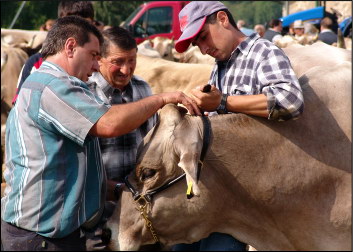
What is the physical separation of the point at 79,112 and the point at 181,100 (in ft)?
1.81

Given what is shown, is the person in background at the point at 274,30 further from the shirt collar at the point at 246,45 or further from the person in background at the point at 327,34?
the shirt collar at the point at 246,45

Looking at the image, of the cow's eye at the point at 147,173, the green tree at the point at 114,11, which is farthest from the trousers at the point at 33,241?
the green tree at the point at 114,11

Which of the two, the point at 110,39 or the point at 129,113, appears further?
the point at 110,39

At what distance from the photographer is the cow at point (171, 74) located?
8.04 m

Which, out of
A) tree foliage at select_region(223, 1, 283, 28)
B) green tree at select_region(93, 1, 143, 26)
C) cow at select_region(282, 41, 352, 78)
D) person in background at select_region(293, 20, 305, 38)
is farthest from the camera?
tree foliage at select_region(223, 1, 283, 28)

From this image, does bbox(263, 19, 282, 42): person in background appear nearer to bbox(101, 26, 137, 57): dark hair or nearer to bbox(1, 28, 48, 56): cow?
bbox(1, 28, 48, 56): cow

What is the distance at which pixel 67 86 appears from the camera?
3.26 m

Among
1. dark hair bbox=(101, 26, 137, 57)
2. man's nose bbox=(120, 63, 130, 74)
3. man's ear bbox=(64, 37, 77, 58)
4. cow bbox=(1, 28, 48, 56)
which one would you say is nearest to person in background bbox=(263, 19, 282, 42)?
cow bbox=(1, 28, 48, 56)

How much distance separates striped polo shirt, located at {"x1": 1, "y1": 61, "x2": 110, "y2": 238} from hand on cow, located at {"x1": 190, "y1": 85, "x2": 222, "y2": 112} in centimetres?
48

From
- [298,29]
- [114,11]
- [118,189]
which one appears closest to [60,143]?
[118,189]

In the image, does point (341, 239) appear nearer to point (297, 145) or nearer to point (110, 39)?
point (297, 145)

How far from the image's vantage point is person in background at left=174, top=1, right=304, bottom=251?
3389mm

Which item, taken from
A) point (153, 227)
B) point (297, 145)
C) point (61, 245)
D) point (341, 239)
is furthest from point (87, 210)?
point (341, 239)

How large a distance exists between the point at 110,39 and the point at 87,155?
4.04 ft
